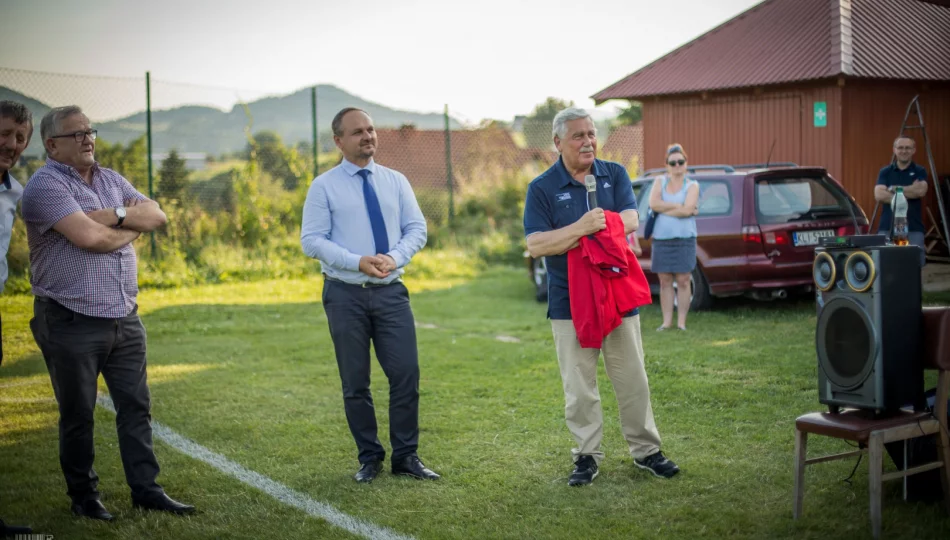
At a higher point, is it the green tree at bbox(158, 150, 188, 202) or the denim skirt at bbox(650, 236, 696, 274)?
the green tree at bbox(158, 150, 188, 202)

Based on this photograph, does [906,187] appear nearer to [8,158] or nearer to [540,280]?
[540,280]

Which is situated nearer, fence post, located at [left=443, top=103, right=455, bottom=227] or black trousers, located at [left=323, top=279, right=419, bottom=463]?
black trousers, located at [left=323, top=279, right=419, bottom=463]

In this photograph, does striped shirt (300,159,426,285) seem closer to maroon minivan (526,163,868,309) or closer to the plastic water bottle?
the plastic water bottle

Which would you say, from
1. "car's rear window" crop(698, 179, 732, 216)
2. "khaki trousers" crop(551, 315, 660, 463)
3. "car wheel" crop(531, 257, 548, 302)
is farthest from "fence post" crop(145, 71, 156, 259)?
"khaki trousers" crop(551, 315, 660, 463)

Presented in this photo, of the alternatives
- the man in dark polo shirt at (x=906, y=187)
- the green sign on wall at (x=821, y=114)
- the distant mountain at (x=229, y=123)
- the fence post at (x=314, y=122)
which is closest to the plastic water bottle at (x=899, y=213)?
the man in dark polo shirt at (x=906, y=187)

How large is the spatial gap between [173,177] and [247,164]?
5.40 feet

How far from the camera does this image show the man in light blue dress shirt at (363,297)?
562cm

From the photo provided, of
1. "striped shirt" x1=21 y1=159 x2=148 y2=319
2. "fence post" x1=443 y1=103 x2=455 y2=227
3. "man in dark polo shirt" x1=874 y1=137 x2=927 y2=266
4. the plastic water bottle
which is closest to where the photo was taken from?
"striped shirt" x1=21 y1=159 x2=148 y2=319

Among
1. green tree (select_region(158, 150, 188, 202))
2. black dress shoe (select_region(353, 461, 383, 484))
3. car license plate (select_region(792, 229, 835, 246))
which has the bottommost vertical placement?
black dress shoe (select_region(353, 461, 383, 484))

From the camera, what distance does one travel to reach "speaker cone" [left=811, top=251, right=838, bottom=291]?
4.52 metres

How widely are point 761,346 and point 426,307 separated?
567 cm

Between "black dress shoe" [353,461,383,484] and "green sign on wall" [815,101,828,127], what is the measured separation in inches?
475

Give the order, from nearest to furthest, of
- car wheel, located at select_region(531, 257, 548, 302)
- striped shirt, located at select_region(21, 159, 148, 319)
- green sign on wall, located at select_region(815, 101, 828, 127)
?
striped shirt, located at select_region(21, 159, 148, 319)
car wheel, located at select_region(531, 257, 548, 302)
green sign on wall, located at select_region(815, 101, 828, 127)

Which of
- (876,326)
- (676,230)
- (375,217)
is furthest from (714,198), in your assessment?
(876,326)
